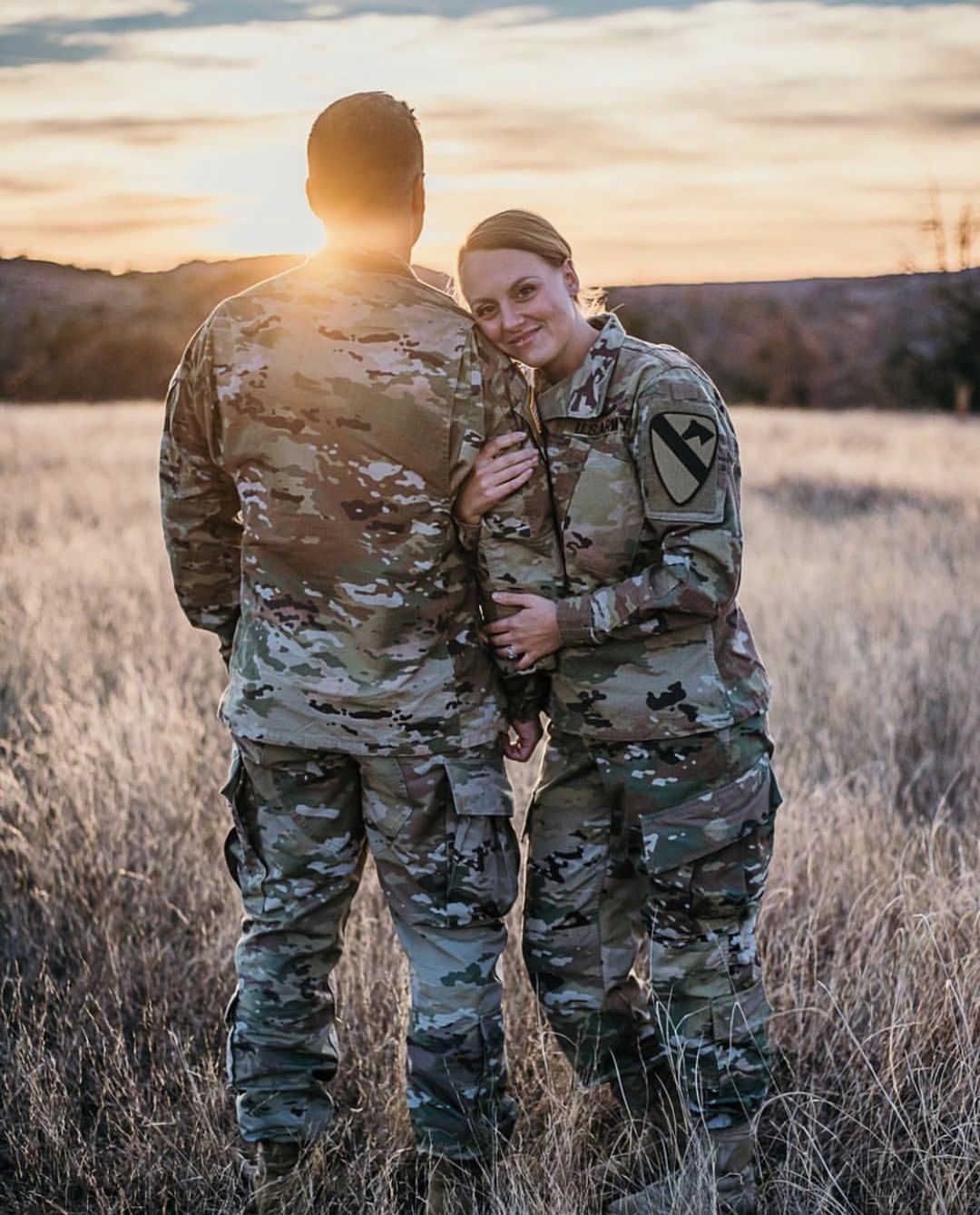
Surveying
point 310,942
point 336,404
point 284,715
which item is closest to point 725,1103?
point 310,942

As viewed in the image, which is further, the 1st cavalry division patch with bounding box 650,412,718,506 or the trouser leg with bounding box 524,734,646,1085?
the trouser leg with bounding box 524,734,646,1085

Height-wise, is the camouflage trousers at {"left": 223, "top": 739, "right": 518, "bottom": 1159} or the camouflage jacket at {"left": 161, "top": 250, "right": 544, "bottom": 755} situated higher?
the camouflage jacket at {"left": 161, "top": 250, "right": 544, "bottom": 755}

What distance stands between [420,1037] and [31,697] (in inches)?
131

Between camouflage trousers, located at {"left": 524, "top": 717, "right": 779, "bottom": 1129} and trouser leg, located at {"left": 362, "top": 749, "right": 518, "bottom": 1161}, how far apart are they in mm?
134

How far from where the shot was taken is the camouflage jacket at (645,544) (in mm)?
2230

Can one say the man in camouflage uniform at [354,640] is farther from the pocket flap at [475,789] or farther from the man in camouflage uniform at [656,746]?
the man in camouflage uniform at [656,746]

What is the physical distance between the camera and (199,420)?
2352 millimetres

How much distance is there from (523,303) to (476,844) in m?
1.04

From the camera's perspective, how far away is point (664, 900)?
94.6 inches

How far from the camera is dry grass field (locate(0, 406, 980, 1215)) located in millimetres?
2525

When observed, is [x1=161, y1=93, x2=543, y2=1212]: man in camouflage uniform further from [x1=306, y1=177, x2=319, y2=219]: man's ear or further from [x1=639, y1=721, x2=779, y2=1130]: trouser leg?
[x1=639, y1=721, x2=779, y2=1130]: trouser leg

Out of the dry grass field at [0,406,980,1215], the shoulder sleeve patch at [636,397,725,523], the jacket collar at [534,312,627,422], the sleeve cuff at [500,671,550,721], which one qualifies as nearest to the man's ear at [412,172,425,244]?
the jacket collar at [534,312,627,422]

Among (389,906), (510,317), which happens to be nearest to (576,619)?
(510,317)

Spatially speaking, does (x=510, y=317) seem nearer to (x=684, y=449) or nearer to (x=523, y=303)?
(x=523, y=303)
